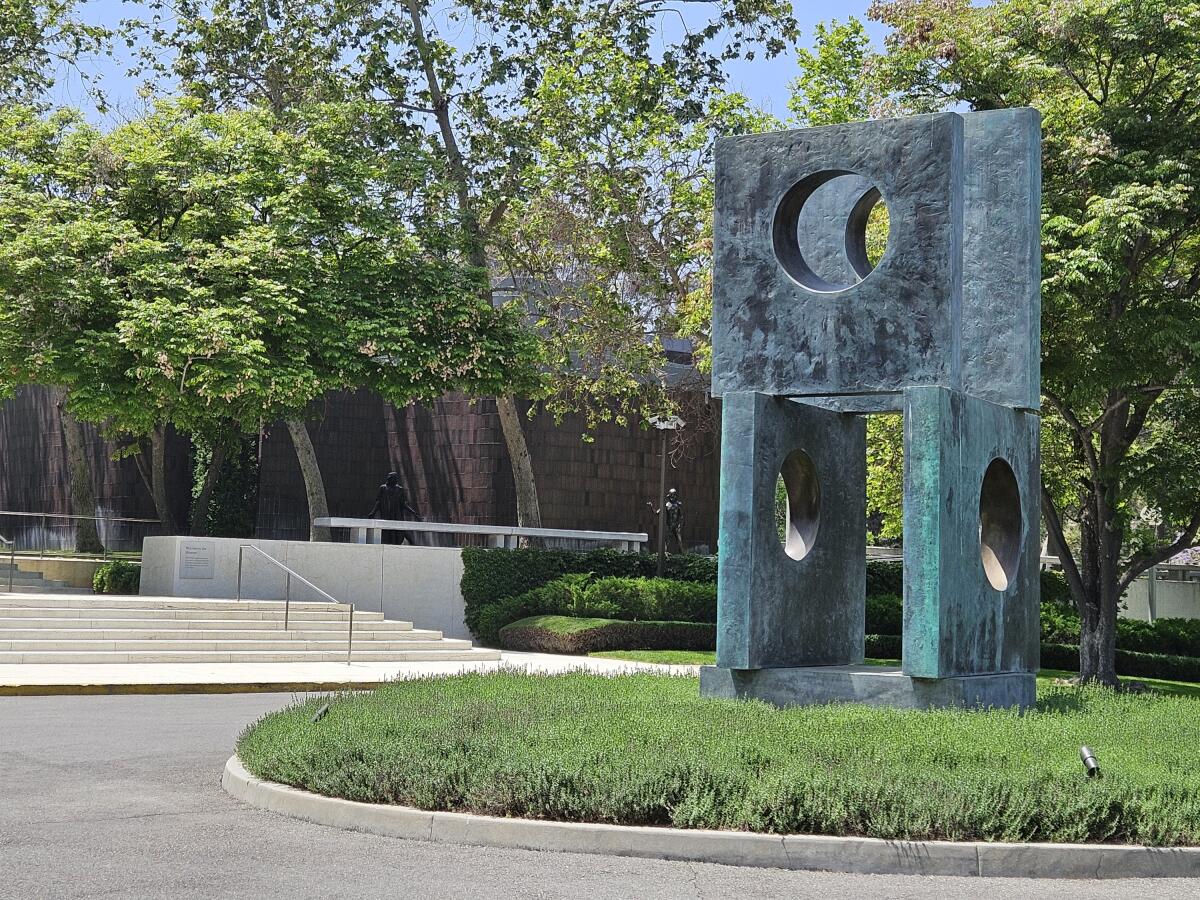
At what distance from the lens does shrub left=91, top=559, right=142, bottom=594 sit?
1078 inches

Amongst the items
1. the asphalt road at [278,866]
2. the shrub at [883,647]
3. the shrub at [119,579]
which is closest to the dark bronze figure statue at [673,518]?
the shrub at [883,647]

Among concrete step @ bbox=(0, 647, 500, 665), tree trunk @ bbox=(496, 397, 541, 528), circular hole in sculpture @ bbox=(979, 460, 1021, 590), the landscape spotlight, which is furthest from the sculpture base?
tree trunk @ bbox=(496, 397, 541, 528)

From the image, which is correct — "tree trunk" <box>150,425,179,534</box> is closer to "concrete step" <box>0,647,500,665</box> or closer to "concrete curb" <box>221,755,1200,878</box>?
"concrete step" <box>0,647,500,665</box>

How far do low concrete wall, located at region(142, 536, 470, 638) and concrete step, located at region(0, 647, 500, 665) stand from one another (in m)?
2.85

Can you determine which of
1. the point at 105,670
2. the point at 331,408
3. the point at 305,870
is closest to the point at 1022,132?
the point at 305,870

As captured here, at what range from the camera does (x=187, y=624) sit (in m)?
22.4

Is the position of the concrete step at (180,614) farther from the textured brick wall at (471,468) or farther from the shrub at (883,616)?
the shrub at (883,616)

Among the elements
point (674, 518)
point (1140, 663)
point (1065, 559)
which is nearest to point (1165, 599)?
point (1140, 663)

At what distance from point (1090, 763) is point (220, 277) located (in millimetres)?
20014

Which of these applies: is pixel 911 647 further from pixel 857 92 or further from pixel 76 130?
pixel 76 130

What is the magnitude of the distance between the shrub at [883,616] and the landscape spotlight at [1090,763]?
19944mm

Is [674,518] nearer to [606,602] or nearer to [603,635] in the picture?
[606,602]

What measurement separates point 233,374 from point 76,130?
6455mm

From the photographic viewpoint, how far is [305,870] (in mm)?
7148
